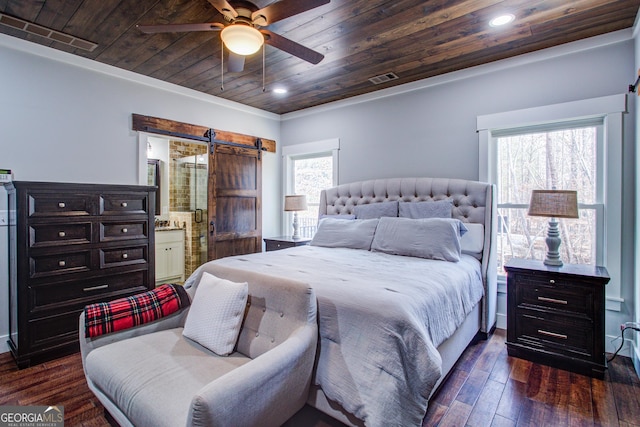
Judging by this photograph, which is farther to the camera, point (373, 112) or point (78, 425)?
point (373, 112)

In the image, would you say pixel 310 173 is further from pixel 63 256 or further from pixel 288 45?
pixel 63 256

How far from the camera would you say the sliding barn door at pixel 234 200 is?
4.31 meters

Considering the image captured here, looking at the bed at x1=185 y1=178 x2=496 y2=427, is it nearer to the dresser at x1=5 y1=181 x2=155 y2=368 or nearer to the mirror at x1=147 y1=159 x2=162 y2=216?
the dresser at x1=5 y1=181 x2=155 y2=368

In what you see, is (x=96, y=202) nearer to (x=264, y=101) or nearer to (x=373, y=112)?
(x=264, y=101)

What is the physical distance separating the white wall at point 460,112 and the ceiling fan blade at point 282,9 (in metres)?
2.25

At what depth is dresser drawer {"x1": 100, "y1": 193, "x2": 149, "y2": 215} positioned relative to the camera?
116 inches

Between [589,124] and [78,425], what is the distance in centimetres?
434

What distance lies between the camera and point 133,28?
2580 millimetres

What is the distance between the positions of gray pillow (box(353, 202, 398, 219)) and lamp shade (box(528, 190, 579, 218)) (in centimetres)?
131

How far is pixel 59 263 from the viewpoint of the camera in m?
2.70

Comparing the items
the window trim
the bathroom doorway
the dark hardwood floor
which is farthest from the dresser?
the window trim

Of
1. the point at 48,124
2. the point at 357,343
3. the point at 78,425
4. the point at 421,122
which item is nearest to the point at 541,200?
the point at 421,122

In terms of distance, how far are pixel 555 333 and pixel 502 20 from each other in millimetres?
2416

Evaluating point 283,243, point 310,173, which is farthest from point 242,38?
point 310,173
